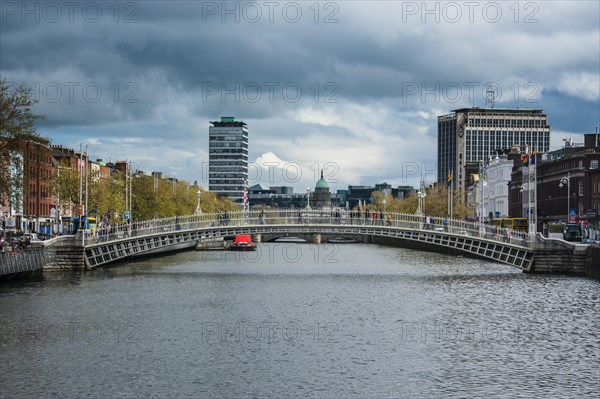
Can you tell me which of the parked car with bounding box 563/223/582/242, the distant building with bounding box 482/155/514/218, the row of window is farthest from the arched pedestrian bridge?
the distant building with bounding box 482/155/514/218

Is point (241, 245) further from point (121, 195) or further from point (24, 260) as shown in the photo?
point (24, 260)

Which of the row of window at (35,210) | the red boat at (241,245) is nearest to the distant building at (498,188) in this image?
the red boat at (241,245)

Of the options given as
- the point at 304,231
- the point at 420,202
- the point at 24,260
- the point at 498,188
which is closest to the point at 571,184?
the point at 420,202

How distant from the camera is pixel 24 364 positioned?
36.8 m

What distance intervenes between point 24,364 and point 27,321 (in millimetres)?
11762

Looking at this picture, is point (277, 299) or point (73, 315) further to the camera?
point (277, 299)

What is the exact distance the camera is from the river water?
3375cm

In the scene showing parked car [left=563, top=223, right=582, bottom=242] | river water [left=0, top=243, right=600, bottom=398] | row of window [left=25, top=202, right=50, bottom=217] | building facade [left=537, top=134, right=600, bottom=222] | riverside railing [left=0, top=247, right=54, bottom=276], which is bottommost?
river water [left=0, top=243, right=600, bottom=398]

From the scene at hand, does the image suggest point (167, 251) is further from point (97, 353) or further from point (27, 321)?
point (97, 353)

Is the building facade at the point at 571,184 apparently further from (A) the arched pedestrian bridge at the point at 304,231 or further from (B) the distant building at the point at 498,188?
(A) the arched pedestrian bridge at the point at 304,231

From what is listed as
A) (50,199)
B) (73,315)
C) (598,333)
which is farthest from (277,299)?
(50,199)

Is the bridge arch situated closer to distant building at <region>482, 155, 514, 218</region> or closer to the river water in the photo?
the river water

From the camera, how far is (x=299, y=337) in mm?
44156

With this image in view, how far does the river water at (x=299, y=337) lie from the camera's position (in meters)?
33.8
